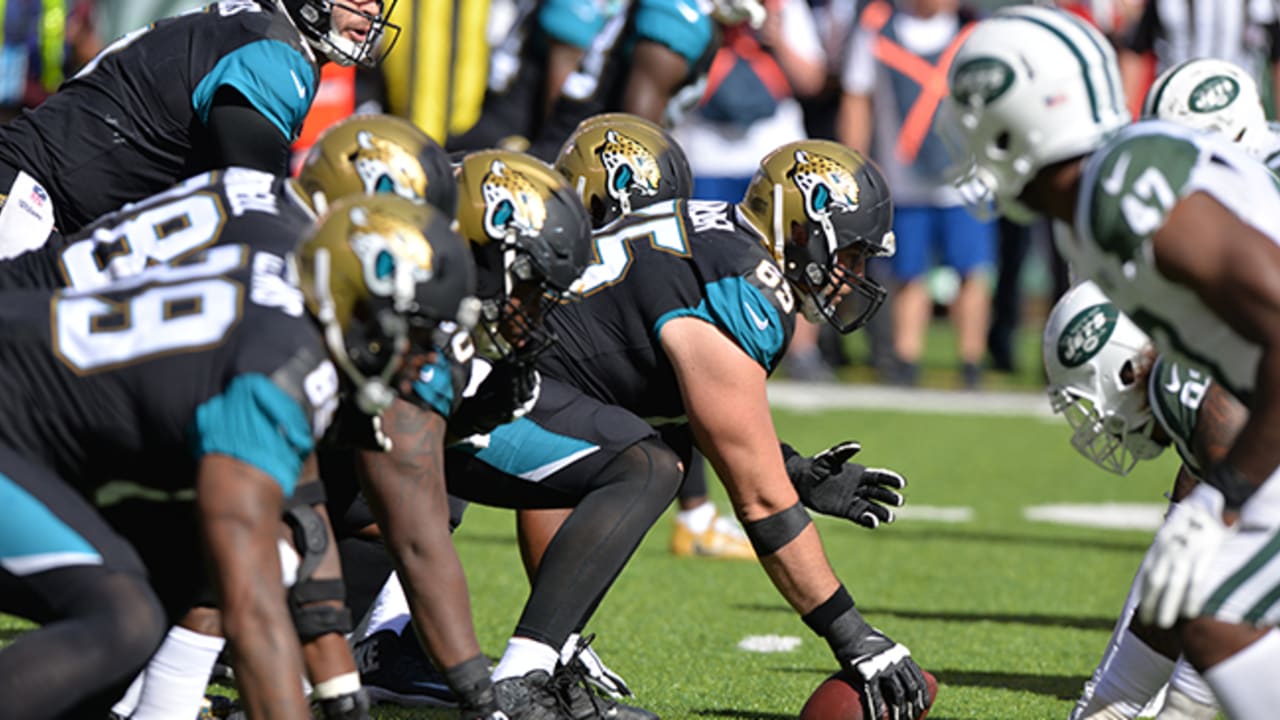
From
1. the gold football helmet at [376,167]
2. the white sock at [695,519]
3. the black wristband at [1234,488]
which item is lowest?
the white sock at [695,519]

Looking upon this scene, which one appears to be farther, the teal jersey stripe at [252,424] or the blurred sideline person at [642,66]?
the blurred sideline person at [642,66]

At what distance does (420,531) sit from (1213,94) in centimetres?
257

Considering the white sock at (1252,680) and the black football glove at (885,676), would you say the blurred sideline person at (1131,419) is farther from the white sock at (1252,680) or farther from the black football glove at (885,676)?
the white sock at (1252,680)

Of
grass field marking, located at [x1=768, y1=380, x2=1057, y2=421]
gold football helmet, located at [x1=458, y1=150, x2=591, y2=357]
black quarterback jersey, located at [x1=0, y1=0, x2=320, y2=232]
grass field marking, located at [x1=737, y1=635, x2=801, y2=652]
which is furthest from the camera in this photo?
grass field marking, located at [x1=768, y1=380, x2=1057, y2=421]

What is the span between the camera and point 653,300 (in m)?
4.27

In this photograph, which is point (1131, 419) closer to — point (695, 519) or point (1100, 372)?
point (1100, 372)

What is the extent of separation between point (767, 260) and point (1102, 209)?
1.43 meters

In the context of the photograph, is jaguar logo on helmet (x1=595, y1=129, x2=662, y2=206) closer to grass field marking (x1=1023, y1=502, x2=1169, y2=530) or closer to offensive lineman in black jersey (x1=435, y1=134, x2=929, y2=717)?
offensive lineman in black jersey (x1=435, y1=134, x2=929, y2=717)

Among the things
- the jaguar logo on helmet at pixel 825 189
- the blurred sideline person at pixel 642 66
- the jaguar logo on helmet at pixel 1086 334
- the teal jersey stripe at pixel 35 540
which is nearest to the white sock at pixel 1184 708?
the jaguar logo on helmet at pixel 1086 334

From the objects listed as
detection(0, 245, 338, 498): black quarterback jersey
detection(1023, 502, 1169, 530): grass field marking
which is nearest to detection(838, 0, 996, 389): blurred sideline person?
detection(1023, 502, 1169, 530): grass field marking

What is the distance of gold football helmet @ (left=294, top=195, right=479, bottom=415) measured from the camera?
2.94 m

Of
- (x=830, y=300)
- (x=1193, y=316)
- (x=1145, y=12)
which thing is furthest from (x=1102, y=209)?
(x=1145, y=12)

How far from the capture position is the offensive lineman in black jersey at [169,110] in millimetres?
Result: 4367

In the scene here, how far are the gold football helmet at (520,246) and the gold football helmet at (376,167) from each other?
6.8 inches
